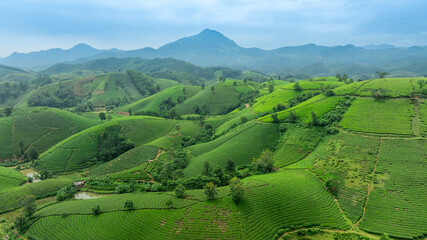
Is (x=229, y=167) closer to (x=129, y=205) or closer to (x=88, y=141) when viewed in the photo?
(x=129, y=205)

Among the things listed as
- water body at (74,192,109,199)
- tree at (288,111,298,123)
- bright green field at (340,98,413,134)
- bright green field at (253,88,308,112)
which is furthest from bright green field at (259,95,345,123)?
water body at (74,192,109,199)

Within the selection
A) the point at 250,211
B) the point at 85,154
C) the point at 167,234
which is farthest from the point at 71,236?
the point at 85,154

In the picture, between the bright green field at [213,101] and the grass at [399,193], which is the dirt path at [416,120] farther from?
the bright green field at [213,101]

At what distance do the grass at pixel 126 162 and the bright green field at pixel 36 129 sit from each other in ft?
163

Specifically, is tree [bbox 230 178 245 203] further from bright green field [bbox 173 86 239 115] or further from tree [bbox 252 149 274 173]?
bright green field [bbox 173 86 239 115]

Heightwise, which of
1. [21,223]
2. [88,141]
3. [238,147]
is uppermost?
[238,147]

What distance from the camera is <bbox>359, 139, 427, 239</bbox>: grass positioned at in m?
41.8

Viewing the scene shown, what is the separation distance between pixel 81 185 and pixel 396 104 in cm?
13052

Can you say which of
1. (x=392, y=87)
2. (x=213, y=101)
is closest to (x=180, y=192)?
(x=392, y=87)

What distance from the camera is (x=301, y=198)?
49.7m

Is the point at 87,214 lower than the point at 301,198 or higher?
lower

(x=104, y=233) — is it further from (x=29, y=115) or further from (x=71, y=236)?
(x=29, y=115)

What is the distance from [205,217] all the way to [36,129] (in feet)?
397

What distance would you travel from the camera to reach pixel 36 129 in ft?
366
